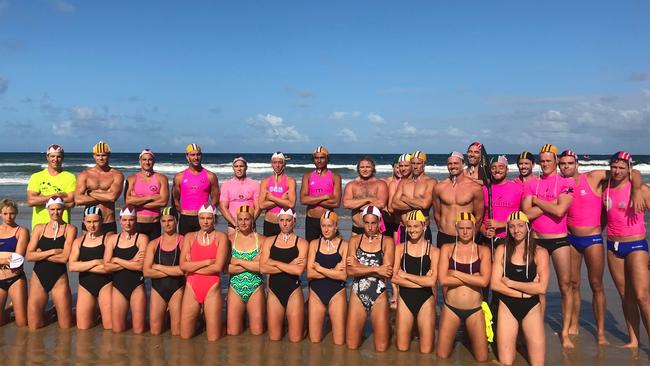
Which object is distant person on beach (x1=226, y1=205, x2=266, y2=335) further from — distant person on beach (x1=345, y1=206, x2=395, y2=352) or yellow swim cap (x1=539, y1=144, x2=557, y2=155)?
yellow swim cap (x1=539, y1=144, x2=557, y2=155)

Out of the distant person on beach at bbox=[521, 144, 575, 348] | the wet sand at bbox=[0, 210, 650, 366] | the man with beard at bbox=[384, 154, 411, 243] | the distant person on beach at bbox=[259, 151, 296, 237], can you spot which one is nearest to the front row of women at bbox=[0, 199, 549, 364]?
the wet sand at bbox=[0, 210, 650, 366]

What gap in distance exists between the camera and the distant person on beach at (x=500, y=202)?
6.53 metres

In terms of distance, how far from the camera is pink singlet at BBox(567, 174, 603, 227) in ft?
20.0

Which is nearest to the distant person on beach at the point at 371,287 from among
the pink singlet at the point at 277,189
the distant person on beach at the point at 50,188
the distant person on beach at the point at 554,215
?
the distant person on beach at the point at 554,215

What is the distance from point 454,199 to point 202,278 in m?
3.54

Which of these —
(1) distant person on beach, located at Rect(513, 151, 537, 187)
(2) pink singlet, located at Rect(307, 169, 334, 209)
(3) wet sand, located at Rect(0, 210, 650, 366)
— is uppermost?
(1) distant person on beach, located at Rect(513, 151, 537, 187)

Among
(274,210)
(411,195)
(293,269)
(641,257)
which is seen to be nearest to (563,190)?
(641,257)

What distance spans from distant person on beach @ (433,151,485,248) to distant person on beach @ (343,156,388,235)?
88 centimetres

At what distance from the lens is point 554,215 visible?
19.9 feet

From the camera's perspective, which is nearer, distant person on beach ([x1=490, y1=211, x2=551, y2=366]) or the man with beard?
distant person on beach ([x1=490, y1=211, x2=551, y2=366])

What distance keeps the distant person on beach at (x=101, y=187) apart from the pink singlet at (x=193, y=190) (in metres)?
0.94

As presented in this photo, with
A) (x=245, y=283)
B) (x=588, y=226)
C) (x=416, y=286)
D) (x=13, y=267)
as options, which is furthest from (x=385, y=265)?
(x=13, y=267)

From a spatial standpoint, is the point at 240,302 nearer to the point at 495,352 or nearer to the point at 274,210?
the point at 274,210

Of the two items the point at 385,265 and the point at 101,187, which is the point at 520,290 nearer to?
the point at 385,265
